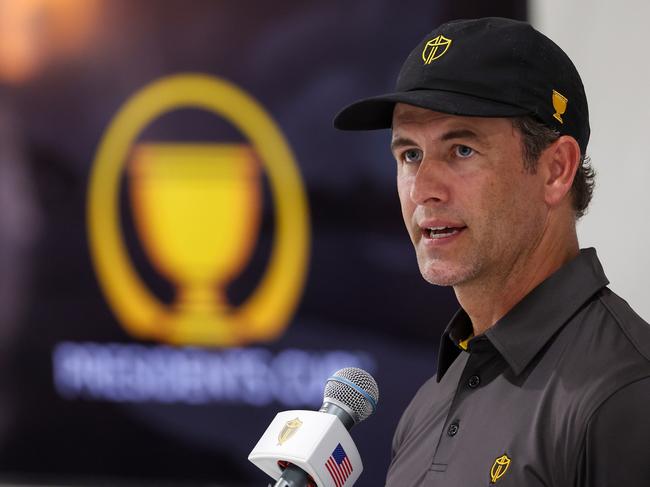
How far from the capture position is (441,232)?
4.92 ft

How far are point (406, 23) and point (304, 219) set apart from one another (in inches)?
26.8

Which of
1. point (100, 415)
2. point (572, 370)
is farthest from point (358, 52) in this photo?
point (572, 370)

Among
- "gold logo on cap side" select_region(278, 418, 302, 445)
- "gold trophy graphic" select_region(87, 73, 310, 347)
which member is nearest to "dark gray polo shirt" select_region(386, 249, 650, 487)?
"gold logo on cap side" select_region(278, 418, 302, 445)

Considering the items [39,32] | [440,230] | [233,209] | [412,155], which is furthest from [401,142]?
[39,32]

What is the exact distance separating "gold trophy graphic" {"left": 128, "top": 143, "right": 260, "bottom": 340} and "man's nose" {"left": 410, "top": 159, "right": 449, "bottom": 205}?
64.7 inches

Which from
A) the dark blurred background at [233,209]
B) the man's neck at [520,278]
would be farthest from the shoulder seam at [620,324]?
the dark blurred background at [233,209]

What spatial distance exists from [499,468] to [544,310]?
10.1 inches

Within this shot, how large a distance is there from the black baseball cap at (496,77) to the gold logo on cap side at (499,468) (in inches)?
18.7

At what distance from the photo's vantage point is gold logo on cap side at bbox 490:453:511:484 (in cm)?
126

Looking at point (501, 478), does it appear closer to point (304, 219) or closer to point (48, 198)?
point (304, 219)

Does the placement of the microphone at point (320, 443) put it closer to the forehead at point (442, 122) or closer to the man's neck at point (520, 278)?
the man's neck at point (520, 278)

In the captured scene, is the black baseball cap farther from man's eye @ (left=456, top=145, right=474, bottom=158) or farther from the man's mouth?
the man's mouth

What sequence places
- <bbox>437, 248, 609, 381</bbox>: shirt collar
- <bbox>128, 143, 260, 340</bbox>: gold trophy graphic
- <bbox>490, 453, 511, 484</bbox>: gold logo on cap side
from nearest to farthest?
<bbox>490, 453, 511, 484</bbox>: gold logo on cap side
<bbox>437, 248, 609, 381</bbox>: shirt collar
<bbox>128, 143, 260, 340</bbox>: gold trophy graphic

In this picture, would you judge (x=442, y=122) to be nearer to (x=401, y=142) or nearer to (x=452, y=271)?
(x=401, y=142)
